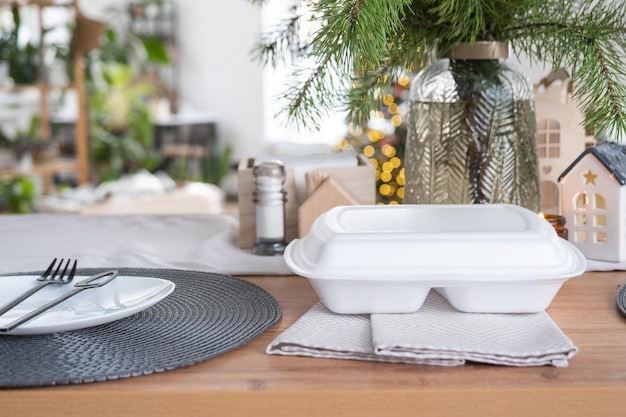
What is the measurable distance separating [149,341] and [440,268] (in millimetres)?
246

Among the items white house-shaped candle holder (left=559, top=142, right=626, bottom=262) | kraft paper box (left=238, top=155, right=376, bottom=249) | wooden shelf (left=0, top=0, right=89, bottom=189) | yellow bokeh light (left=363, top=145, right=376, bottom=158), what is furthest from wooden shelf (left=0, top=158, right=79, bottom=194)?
white house-shaped candle holder (left=559, top=142, right=626, bottom=262)

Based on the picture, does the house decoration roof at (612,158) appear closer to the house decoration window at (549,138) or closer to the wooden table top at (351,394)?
the house decoration window at (549,138)

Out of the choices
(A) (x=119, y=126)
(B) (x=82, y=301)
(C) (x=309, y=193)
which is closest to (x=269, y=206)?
(C) (x=309, y=193)

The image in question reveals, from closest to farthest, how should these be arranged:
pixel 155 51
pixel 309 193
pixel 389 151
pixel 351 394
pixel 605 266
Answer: pixel 351 394 < pixel 605 266 < pixel 309 193 < pixel 389 151 < pixel 155 51

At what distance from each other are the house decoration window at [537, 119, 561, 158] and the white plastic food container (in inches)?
15.8

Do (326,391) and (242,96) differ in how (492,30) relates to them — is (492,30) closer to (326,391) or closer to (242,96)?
(326,391)

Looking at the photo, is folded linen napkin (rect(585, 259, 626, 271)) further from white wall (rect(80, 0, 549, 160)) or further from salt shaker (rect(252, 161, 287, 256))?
white wall (rect(80, 0, 549, 160))

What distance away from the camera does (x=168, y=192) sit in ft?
15.6

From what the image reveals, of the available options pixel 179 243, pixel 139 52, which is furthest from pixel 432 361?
pixel 139 52

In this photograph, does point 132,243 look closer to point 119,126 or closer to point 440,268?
point 440,268

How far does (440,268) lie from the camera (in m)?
0.72

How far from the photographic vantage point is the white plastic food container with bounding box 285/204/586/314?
2.35ft

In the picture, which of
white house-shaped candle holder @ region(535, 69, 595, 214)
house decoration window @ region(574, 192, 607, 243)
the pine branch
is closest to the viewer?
the pine branch

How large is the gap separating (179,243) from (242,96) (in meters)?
6.35
